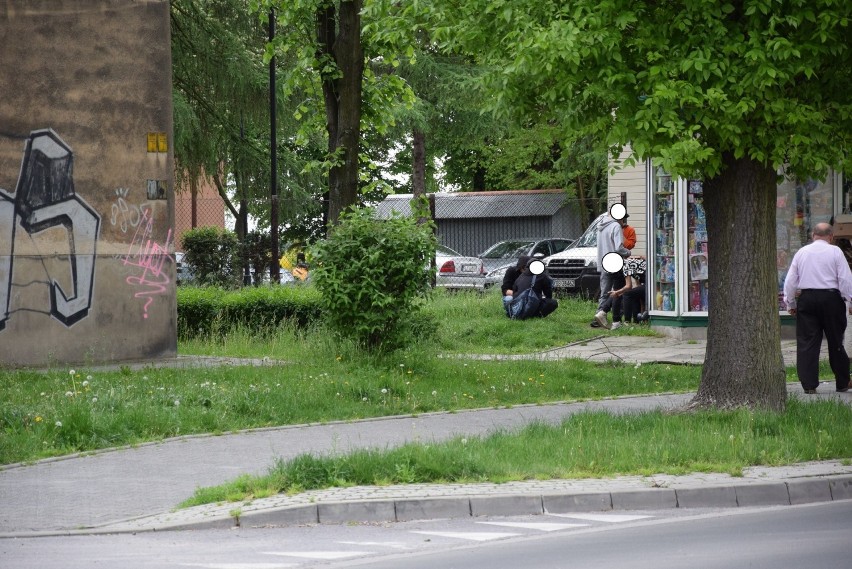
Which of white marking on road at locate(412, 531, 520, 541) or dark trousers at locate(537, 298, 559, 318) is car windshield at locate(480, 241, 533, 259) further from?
white marking on road at locate(412, 531, 520, 541)

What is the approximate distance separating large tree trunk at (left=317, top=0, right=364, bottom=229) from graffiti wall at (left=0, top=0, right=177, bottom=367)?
8.35 ft

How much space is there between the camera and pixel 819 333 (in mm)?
14000

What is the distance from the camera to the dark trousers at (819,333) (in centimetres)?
1387

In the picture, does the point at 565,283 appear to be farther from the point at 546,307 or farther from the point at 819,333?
the point at 819,333

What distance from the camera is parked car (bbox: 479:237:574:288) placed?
118 feet

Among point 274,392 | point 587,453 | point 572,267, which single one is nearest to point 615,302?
point 572,267

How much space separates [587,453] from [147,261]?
876 cm

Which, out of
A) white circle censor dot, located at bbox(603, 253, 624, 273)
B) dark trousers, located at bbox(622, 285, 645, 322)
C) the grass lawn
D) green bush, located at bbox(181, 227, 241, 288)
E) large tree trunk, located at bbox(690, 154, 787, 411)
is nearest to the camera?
the grass lawn

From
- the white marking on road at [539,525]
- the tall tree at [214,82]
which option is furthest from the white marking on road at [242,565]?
the tall tree at [214,82]

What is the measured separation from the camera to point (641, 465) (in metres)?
9.14

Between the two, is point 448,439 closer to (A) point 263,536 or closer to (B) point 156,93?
(A) point 263,536

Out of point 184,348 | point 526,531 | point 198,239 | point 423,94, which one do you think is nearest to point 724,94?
point 526,531

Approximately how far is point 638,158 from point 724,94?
40.6 inches

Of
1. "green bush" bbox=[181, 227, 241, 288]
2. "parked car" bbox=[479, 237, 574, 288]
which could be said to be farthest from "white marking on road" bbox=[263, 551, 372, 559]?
"parked car" bbox=[479, 237, 574, 288]
